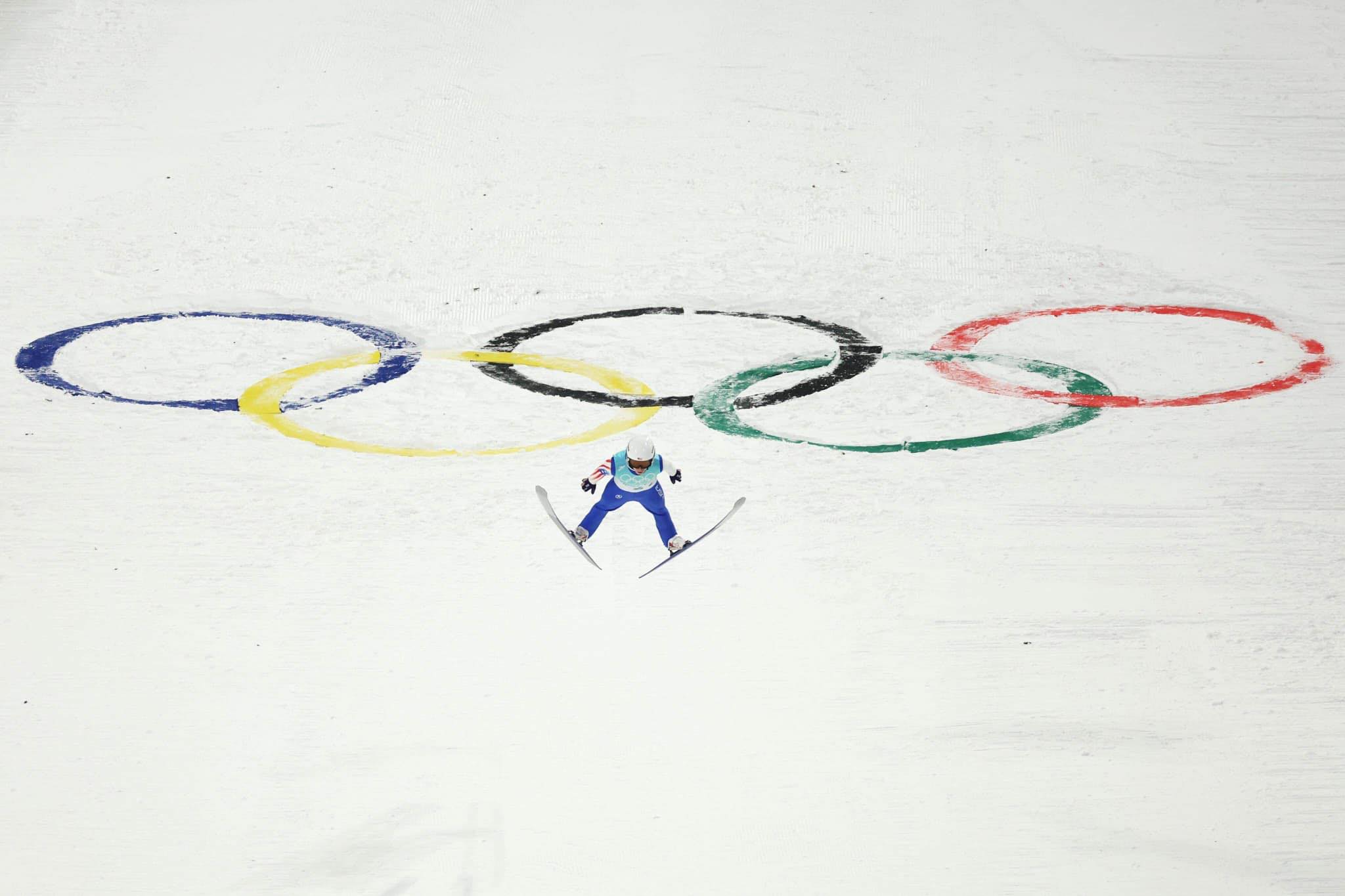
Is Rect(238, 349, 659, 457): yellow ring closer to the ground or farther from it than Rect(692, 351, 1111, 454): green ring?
closer to the ground

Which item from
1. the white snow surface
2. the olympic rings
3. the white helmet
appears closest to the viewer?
the white snow surface

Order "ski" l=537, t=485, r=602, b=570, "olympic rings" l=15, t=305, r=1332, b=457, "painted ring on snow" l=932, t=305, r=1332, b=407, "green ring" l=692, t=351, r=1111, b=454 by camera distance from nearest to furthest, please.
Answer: "ski" l=537, t=485, r=602, b=570, "green ring" l=692, t=351, r=1111, b=454, "olympic rings" l=15, t=305, r=1332, b=457, "painted ring on snow" l=932, t=305, r=1332, b=407

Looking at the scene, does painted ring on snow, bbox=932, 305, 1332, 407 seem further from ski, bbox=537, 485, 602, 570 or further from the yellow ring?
ski, bbox=537, 485, 602, 570

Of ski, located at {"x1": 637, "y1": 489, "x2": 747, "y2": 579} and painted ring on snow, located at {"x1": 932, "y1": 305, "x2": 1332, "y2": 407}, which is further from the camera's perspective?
painted ring on snow, located at {"x1": 932, "y1": 305, "x2": 1332, "y2": 407}

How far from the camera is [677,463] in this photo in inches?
311

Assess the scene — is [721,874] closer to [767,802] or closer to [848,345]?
[767,802]

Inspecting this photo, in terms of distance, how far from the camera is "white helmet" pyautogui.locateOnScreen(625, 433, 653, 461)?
21.4 feet

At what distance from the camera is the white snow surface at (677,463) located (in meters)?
4.87

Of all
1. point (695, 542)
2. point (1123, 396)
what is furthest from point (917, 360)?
point (695, 542)

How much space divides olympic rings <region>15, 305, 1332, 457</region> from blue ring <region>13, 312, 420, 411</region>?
0.01 metres

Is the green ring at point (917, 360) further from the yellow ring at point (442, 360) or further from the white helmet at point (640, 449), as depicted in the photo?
the white helmet at point (640, 449)

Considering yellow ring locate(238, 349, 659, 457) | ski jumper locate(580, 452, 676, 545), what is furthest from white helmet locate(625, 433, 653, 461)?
yellow ring locate(238, 349, 659, 457)

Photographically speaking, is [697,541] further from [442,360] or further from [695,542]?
[442,360]

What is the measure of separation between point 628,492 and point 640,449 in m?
0.28
